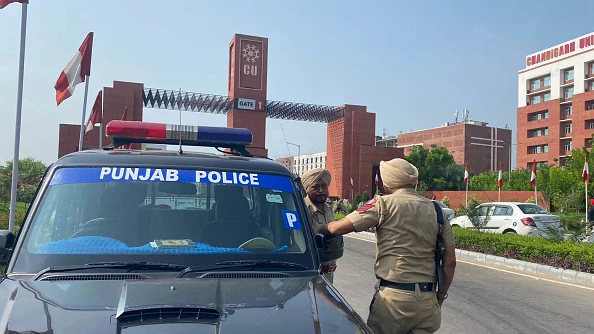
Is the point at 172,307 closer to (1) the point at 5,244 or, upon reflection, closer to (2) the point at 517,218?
(1) the point at 5,244

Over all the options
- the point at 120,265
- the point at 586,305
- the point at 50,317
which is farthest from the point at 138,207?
the point at 586,305

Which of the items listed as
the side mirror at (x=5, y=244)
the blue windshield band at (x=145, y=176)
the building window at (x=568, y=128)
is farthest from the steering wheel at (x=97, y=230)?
the building window at (x=568, y=128)

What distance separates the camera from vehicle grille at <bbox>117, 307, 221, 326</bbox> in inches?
74.3

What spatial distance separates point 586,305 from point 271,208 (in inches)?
263

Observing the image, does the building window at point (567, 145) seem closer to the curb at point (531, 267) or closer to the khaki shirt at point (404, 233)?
the curb at point (531, 267)

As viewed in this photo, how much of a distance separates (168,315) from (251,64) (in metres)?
38.8

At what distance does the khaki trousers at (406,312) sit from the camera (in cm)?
317

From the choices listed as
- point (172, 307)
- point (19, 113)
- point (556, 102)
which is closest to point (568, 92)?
point (556, 102)

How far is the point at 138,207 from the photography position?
2902 mm

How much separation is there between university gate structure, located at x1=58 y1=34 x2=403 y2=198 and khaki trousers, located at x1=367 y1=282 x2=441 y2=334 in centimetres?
2902

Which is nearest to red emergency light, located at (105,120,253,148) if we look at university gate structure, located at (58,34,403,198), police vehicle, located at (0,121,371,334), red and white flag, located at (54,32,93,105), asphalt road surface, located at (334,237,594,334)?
police vehicle, located at (0,121,371,334)

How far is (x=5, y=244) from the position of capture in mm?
2715

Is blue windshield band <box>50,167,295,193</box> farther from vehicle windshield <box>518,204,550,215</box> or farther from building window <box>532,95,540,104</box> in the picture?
building window <box>532,95,540,104</box>

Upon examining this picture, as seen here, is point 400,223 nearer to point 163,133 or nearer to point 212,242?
point 212,242
